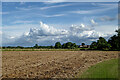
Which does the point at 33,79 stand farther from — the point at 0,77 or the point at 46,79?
the point at 0,77

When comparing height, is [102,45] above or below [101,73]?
above

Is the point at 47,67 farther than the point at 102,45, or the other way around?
the point at 102,45

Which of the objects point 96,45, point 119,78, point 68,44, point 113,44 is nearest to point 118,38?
point 113,44

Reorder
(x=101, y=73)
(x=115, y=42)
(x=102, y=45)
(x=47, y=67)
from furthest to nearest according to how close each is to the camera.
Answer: (x=102, y=45) → (x=115, y=42) → (x=47, y=67) → (x=101, y=73)

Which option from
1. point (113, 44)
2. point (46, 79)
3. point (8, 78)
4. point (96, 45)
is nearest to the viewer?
point (46, 79)

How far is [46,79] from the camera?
39.8ft

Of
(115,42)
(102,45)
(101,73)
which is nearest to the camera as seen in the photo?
(101,73)

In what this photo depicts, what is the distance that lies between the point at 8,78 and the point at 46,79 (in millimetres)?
3032

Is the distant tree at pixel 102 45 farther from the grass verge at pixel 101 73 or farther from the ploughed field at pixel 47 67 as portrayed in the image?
the grass verge at pixel 101 73

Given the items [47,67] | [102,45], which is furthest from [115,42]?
[47,67]

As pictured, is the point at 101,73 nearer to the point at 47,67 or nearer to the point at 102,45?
the point at 47,67

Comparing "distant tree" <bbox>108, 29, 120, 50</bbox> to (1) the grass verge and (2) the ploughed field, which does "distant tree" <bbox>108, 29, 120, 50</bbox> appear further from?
(1) the grass verge

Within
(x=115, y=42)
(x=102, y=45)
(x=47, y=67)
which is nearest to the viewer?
(x=47, y=67)

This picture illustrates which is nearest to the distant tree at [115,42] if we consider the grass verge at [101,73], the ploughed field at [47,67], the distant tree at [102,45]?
the distant tree at [102,45]
